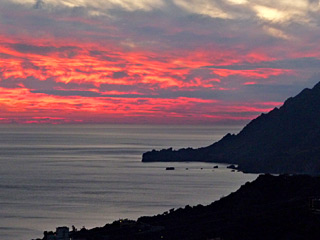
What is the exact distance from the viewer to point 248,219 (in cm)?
9000

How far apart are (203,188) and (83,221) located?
223 feet

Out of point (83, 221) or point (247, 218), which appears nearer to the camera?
point (247, 218)

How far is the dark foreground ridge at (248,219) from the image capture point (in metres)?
81.9

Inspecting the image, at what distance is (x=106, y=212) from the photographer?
14288 centimetres

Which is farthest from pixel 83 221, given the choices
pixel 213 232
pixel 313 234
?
pixel 313 234

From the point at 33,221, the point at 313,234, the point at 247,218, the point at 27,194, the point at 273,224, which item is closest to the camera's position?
the point at 313,234

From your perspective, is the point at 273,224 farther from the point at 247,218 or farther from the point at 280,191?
the point at 280,191

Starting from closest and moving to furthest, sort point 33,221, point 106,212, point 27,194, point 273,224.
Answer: point 273,224 → point 33,221 → point 106,212 → point 27,194

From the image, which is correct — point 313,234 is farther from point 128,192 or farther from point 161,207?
point 128,192

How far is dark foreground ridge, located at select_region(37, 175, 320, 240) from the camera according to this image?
269 ft

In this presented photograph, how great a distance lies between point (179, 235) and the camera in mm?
87250

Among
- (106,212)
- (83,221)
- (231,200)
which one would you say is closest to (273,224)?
(231,200)

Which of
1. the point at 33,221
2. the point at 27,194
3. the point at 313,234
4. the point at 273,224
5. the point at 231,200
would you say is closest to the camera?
the point at 313,234

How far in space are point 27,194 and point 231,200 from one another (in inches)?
3260
